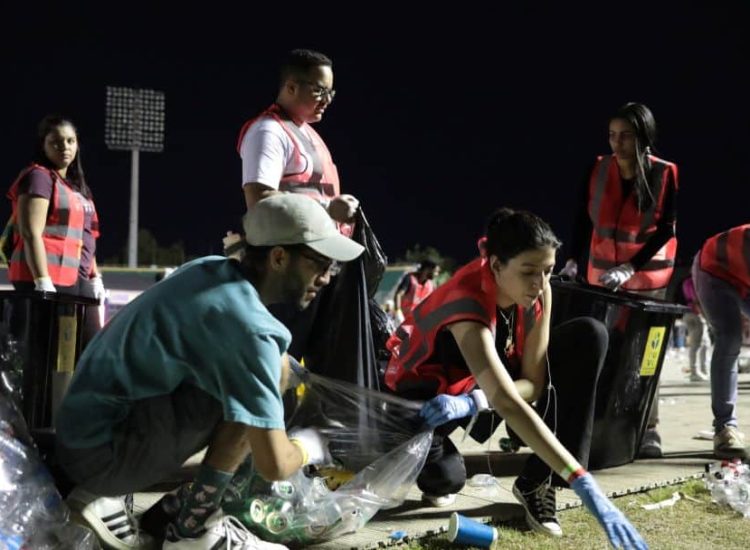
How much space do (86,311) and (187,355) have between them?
1417 millimetres

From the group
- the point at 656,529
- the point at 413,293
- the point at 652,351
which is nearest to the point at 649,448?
the point at 652,351

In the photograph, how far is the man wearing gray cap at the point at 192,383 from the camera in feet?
6.35

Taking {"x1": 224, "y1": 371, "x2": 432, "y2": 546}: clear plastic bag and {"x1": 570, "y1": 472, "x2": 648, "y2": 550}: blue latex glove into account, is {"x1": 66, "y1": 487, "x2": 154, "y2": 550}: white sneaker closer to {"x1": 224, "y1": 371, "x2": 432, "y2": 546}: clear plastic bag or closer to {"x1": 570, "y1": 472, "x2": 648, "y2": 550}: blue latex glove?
{"x1": 224, "y1": 371, "x2": 432, "y2": 546}: clear plastic bag

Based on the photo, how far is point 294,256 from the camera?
→ 6.57 ft

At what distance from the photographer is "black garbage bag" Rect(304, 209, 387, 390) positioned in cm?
299

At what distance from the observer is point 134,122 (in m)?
38.1

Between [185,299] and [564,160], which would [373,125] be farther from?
[185,299]

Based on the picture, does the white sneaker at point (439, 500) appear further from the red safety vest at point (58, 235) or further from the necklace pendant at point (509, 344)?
the red safety vest at point (58, 235)

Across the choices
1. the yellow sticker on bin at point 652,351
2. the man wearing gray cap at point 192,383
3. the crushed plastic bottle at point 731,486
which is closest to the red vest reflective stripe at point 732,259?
the yellow sticker on bin at point 652,351

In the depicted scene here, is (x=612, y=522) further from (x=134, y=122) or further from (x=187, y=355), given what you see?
(x=134, y=122)

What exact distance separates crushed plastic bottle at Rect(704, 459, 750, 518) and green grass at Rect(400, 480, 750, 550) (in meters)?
0.03

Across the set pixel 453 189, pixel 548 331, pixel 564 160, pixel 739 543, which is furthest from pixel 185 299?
pixel 453 189

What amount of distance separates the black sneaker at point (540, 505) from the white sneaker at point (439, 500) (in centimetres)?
23

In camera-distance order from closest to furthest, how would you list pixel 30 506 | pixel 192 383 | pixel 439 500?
pixel 30 506 < pixel 192 383 < pixel 439 500
